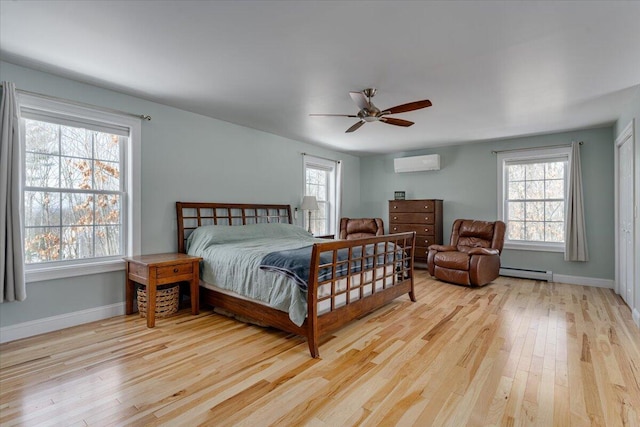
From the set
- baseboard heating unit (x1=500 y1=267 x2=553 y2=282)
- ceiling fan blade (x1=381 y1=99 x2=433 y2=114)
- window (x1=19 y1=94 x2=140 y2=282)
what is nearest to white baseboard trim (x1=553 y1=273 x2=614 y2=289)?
baseboard heating unit (x1=500 y1=267 x2=553 y2=282)

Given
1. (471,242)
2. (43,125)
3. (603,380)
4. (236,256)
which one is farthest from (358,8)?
(471,242)

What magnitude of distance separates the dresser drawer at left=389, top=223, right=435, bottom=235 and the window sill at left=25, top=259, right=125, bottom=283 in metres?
4.77

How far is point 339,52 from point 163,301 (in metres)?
3.07

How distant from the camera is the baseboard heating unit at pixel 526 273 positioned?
5.24 meters

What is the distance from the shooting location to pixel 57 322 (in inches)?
122

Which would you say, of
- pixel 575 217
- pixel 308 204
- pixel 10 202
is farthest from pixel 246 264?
pixel 575 217

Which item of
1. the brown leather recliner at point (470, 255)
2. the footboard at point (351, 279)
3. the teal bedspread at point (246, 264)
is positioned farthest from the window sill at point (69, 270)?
the brown leather recliner at point (470, 255)

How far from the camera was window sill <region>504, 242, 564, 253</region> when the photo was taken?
5.22 metres

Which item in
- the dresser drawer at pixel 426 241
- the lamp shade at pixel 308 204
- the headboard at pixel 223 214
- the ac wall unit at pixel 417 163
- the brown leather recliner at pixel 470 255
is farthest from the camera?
the ac wall unit at pixel 417 163

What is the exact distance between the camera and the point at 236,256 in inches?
129

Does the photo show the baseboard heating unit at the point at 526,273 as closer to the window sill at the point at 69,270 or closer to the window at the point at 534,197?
the window at the point at 534,197

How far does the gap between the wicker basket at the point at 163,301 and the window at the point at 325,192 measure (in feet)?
10.3

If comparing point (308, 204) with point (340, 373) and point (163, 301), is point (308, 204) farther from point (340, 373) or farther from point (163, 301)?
point (340, 373)

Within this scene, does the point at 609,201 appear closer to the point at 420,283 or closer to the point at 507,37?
the point at 420,283
